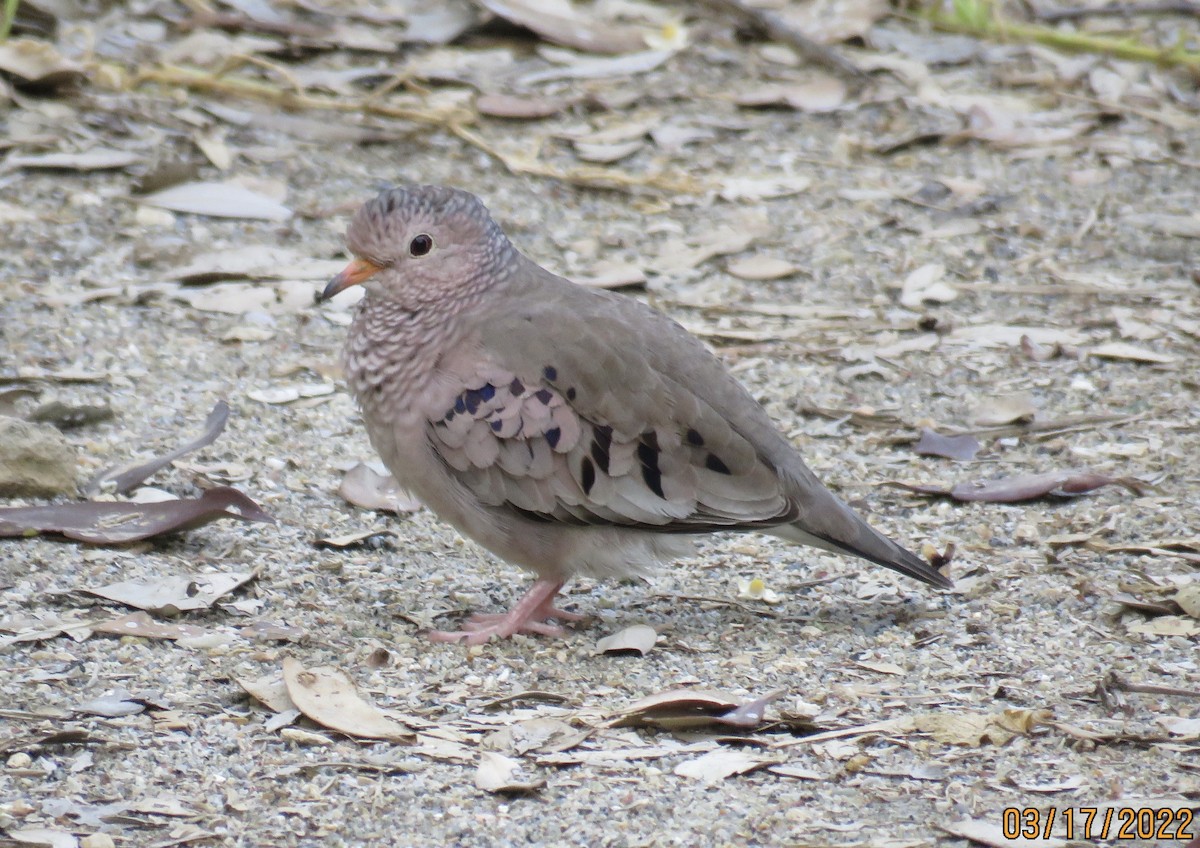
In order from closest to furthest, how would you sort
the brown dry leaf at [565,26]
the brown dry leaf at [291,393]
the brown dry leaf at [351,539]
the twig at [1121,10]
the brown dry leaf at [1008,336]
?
1. the brown dry leaf at [351,539]
2. the brown dry leaf at [291,393]
3. the brown dry leaf at [1008,336]
4. the brown dry leaf at [565,26]
5. the twig at [1121,10]

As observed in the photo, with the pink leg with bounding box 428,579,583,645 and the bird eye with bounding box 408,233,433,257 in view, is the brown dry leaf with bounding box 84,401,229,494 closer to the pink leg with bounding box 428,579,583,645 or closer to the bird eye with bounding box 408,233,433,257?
the bird eye with bounding box 408,233,433,257

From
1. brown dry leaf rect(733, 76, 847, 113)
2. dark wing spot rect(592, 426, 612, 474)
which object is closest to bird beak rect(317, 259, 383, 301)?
dark wing spot rect(592, 426, 612, 474)

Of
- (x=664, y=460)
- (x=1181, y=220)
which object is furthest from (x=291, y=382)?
(x=1181, y=220)

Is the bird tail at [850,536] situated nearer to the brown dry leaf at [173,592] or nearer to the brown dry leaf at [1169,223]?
the brown dry leaf at [173,592]

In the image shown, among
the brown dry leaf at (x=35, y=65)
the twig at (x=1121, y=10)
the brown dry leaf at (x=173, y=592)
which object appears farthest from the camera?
the twig at (x=1121, y=10)

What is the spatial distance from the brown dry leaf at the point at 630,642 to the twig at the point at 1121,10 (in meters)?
5.82

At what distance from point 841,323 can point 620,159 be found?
5.10 ft

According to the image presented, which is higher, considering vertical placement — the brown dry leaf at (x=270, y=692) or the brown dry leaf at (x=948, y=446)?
the brown dry leaf at (x=948, y=446)

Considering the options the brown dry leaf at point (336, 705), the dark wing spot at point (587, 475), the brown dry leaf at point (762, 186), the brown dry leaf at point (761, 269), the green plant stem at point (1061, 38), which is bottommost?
the brown dry leaf at point (336, 705)

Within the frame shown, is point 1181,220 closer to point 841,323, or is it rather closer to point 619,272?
point 841,323

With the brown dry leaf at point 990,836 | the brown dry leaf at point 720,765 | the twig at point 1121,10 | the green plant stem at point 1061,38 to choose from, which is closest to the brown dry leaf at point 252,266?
the brown dry leaf at point 720,765

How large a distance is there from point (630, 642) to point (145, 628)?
1117mm

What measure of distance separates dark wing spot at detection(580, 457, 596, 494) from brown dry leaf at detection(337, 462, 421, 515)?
0.79 meters

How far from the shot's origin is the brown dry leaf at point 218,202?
5.99 meters
